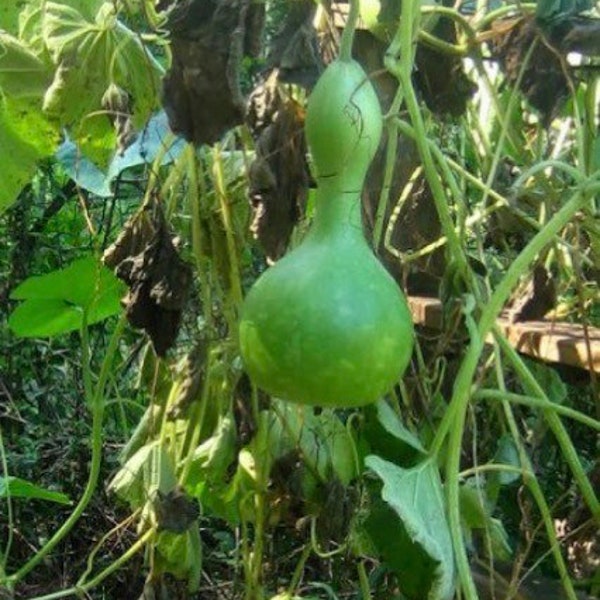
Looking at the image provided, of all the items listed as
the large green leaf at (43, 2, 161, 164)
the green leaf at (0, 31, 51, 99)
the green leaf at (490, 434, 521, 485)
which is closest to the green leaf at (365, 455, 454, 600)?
the green leaf at (490, 434, 521, 485)

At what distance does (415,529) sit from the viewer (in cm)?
80

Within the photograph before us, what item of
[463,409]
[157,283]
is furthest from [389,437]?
[157,283]

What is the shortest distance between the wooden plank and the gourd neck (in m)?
0.37

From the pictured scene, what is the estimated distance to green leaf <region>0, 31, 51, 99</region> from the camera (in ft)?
4.31

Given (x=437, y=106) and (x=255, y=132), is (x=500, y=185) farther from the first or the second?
(x=255, y=132)

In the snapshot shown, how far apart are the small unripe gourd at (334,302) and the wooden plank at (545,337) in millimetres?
393

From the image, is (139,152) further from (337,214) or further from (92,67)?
(337,214)

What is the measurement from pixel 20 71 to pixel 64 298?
40 cm

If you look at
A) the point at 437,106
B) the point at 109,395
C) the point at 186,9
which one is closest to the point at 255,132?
the point at 186,9

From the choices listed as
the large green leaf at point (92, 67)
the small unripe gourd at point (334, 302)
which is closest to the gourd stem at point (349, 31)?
the small unripe gourd at point (334, 302)

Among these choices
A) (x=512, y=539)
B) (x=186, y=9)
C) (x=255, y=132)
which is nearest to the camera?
(x=186, y=9)

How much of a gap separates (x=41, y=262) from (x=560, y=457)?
3.60 ft

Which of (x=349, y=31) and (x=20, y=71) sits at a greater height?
(x=349, y=31)

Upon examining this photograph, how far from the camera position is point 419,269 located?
1.32 meters
